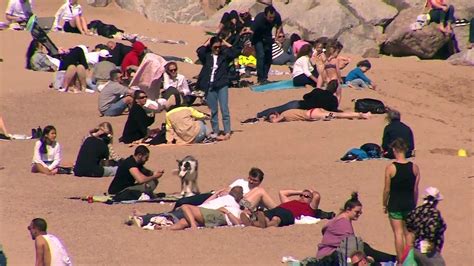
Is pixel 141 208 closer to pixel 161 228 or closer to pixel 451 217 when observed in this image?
pixel 161 228

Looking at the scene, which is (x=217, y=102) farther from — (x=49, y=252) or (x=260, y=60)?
(x=49, y=252)

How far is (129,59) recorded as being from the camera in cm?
2531

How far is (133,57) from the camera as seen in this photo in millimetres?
25328

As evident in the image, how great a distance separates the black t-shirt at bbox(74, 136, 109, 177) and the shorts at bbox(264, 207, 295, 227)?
3740 mm

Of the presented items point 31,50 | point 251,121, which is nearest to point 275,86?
point 251,121

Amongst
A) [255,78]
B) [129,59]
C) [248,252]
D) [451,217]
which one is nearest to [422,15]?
[255,78]

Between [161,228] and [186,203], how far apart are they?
2.75 feet

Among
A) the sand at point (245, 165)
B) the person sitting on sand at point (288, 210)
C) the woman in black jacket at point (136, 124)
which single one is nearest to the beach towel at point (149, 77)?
the sand at point (245, 165)

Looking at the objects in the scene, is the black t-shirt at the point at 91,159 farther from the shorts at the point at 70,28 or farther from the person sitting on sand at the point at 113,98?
the shorts at the point at 70,28

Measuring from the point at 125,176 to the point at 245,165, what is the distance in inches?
106

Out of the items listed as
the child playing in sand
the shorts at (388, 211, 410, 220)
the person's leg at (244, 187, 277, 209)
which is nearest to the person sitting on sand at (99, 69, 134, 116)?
the child playing in sand

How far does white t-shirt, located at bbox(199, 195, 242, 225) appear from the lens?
54.3 ft

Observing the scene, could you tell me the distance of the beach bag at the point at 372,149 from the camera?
19812mm

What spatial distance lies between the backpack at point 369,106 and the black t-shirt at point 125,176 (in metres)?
5.98
